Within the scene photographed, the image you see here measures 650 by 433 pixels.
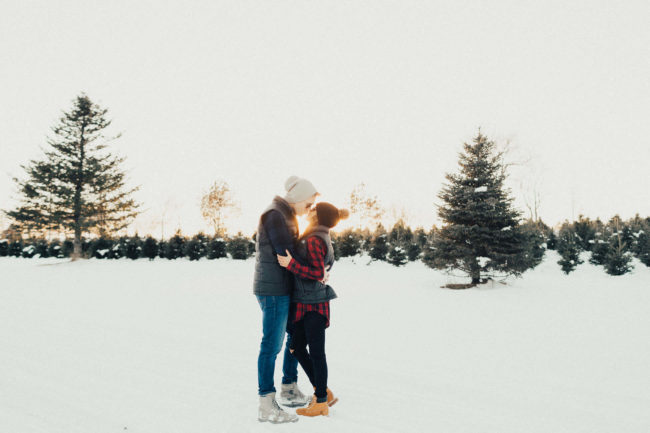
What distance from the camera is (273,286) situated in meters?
3.06

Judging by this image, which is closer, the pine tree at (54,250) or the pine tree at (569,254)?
the pine tree at (569,254)

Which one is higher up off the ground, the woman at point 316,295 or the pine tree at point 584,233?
the pine tree at point 584,233

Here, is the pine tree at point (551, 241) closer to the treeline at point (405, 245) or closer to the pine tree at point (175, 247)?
the treeline at point (405, 245)

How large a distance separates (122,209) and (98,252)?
3416 millimetres

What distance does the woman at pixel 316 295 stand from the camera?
3.08 metres

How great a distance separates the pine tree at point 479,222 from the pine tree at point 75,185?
2207 centimetres

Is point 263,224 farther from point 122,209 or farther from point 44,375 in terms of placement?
point 122,209

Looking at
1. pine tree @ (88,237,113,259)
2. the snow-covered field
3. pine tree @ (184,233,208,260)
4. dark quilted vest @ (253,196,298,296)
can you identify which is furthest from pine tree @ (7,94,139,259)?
dark quilted vest @ (253,196,298,296)

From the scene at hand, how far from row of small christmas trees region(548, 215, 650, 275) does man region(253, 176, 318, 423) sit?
1425cm

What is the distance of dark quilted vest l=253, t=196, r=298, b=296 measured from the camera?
306 centimetres

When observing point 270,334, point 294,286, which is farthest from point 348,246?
point 270,334

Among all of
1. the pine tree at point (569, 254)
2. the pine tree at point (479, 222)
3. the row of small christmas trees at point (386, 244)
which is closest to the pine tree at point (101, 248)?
the row of small christmas trees at point (386, 244)

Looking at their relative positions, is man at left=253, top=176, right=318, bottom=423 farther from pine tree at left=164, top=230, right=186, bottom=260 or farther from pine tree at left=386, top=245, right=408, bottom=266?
pine tree at left=164, top=230, right=186, bottom=260

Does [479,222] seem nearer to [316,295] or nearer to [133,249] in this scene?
[316,295]
